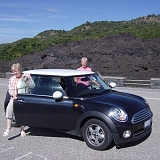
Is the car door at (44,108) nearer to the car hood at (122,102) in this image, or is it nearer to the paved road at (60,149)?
the paved road at (60,149)

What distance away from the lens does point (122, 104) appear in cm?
560

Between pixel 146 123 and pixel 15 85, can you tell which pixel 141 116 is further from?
pixel 15 85

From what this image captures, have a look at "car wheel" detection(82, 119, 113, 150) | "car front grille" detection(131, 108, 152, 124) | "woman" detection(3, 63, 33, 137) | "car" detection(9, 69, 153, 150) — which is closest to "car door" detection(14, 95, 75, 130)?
"car" detection(9, 69, 153, 150)

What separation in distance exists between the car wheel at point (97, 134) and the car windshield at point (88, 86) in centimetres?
72

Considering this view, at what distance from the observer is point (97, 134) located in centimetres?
554

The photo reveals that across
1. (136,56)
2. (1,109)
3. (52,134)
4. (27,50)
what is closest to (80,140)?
(52,134)

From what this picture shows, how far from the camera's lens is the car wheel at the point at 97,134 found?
5410 millimetres

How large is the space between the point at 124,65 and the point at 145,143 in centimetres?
2694

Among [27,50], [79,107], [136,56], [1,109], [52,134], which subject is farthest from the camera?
[27,50]

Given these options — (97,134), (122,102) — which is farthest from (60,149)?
(122,102)

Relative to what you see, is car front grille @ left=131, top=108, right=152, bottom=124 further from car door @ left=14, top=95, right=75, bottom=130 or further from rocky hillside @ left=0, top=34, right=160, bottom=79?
rocky hillside @ left=0, top=34, right=160, bottom=79

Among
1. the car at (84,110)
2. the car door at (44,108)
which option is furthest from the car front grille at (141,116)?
the car door at (44,108)

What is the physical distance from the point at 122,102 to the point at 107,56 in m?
31.5

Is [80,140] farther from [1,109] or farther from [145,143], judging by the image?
[1,109]
